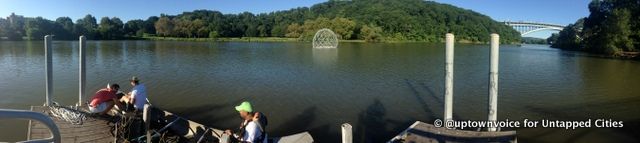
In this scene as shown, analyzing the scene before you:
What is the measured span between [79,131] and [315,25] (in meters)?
118

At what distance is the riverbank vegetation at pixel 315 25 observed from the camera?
407 ft

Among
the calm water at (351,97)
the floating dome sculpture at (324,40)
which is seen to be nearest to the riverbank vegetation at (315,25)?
the floating dome sculpture at (324,40)

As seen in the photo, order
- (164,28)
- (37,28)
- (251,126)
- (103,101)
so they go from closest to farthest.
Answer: (251,126), (103,101), (37,28), (164,28)

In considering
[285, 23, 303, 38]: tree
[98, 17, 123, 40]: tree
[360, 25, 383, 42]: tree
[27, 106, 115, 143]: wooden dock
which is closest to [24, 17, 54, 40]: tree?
[98, 17, 123, 40]: tree

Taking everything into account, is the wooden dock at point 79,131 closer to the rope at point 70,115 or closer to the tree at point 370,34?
the rope at point 70,115

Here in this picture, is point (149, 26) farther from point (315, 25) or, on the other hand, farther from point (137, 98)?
point (137, 98)

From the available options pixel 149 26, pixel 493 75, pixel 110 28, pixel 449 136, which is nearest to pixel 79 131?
pixel 449 136

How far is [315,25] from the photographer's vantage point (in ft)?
415

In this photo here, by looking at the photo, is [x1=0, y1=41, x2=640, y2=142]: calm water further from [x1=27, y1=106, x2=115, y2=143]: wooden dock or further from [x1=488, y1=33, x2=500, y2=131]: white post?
[x1=27, y1=106, x2=115, y2=143]: wooden dock

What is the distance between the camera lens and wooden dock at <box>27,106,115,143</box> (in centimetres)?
935

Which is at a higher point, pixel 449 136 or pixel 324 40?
pixel 324 40

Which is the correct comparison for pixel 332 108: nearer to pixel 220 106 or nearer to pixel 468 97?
pixel 220 106

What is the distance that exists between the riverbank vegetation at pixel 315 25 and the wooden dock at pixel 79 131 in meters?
106

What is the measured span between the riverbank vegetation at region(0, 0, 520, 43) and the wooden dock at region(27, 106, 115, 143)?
348 feet
